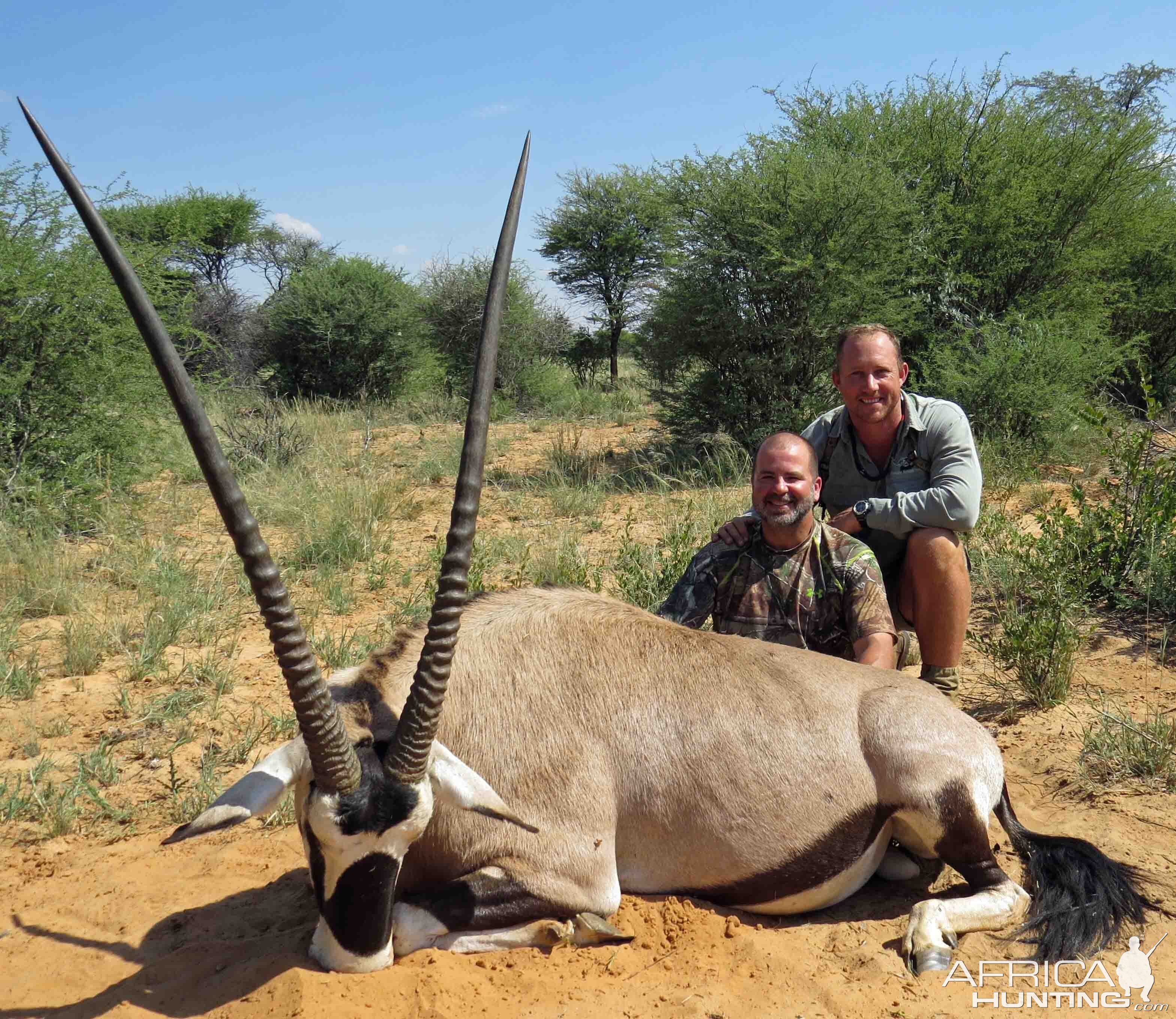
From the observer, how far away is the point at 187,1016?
9.32 ft

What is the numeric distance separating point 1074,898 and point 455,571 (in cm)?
239

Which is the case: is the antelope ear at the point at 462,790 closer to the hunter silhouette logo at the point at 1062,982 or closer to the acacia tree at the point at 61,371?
the hunter silhouette logo at the point at 1062,982

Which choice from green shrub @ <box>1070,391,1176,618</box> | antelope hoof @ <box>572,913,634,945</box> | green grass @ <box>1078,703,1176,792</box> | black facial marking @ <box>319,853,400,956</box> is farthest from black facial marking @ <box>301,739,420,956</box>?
green shrub @ <box>1070,391,1176,618</box>

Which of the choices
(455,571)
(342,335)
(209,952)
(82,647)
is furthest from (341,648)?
(342,335)

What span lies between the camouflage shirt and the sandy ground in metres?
1.07

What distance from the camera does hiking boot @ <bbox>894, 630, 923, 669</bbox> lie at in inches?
200

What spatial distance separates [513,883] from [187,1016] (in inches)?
40.3

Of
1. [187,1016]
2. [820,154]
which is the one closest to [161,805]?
[187,1016]

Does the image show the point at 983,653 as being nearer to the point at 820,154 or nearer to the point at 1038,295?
the point at 820,154

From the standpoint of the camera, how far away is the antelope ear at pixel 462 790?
9.41 ft

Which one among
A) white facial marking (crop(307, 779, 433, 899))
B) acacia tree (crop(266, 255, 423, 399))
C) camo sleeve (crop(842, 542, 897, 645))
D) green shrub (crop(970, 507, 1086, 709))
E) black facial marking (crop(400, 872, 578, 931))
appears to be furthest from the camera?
acacia tree (crop(266, 255, 423, 399))

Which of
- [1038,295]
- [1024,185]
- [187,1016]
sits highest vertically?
[1024,185]

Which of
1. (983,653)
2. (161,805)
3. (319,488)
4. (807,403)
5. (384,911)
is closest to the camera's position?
(384,911)

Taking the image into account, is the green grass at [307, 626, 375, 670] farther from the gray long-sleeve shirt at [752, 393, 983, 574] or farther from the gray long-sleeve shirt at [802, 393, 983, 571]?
the gray long-sleeve shirt at [802, 393, 983, 571]
